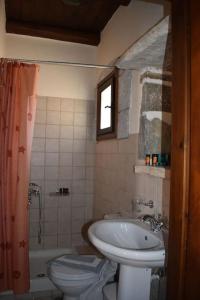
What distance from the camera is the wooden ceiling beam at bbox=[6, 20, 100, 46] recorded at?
277 centimetres

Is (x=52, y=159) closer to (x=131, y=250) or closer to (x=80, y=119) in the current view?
(x=80, y=119)

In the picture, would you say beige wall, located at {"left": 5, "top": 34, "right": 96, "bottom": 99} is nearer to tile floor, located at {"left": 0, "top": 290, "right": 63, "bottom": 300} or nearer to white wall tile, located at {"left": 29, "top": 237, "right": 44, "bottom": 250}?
white wall tile, located at {"left": 29, "top": 237, "right": 44, "bottom": 250}

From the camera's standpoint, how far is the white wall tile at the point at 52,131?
9.36 ft

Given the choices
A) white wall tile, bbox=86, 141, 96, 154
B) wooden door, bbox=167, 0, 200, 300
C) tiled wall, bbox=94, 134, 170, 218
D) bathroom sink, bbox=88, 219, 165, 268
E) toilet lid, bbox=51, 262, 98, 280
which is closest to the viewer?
wooden door, bbox=167, 0, 200, 300

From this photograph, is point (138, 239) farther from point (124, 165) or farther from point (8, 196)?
point (8, 196)

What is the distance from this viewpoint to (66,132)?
2918mm

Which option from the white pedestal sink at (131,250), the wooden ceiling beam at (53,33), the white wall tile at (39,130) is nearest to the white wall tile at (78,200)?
the white wall tile at (39,130)

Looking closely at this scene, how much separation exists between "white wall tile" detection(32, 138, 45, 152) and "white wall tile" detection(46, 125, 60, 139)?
0.09m

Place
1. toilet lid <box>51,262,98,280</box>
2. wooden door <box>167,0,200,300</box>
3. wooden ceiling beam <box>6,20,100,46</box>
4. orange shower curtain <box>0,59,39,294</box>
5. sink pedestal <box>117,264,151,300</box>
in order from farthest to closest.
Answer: wooden ceiling beam <box>6,20,100,46</box>
orange shower curtain <box>0,59,39,294</box>
toilet lid <box>51,262,98,280</box>
sink pedestal <box>117,264,151,300</box>
wooden door <box>167,0,200,300</box>

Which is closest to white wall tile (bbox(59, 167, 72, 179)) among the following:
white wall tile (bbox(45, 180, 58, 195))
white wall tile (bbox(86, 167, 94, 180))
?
white wall tile (bbox(45, 180, 58, 195))

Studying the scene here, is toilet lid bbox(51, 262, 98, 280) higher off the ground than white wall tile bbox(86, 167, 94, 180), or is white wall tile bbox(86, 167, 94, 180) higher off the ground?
white wall tile bbox(86, 167, 94, 180)

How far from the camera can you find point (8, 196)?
1985mm

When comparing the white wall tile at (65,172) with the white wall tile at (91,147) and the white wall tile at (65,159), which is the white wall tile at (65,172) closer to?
the white wall tile at (65,159)

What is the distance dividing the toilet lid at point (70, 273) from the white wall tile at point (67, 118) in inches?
62.0
